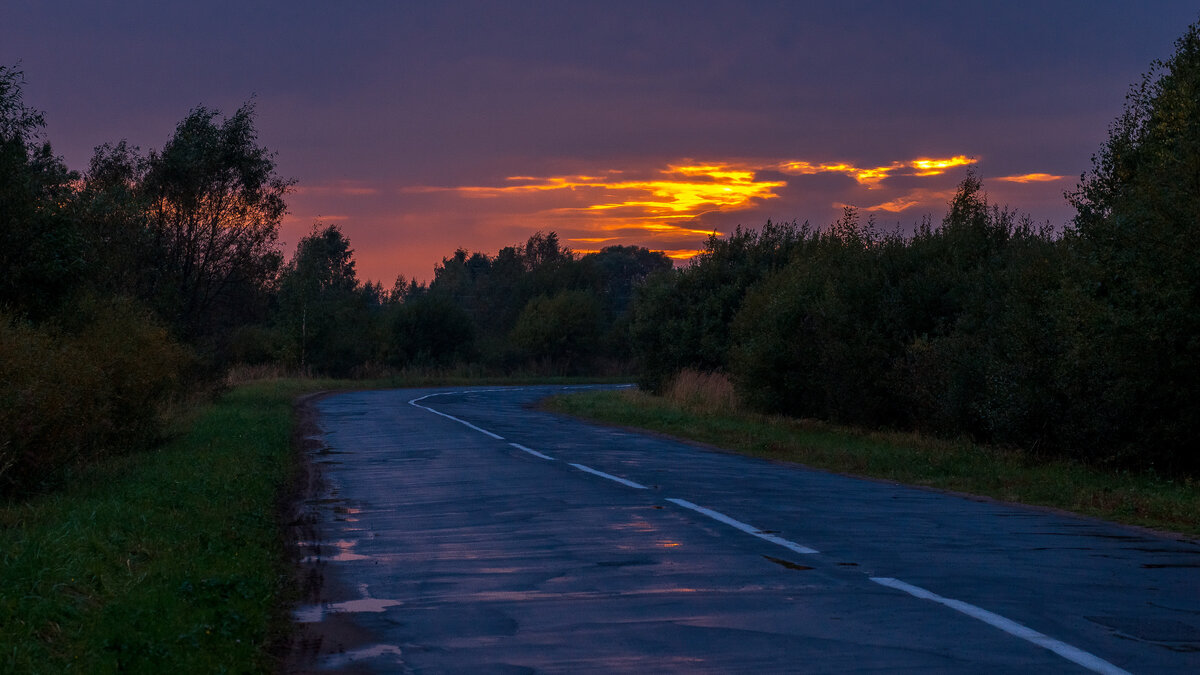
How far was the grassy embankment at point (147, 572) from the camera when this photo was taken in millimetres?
6500

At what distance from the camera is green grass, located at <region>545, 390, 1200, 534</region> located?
1412 cm

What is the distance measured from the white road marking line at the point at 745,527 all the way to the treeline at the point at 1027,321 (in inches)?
319

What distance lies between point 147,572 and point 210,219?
94.7 ft

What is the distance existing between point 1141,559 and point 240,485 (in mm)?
10399

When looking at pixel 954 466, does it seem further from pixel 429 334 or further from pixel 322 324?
pixel 429 334

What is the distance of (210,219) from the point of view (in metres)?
35.8

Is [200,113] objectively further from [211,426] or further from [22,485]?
[22,485]

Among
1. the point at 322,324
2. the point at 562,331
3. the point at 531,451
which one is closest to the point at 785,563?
the point at 531,451

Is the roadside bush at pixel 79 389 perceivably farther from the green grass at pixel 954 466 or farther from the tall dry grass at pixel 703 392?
the tall dry grass at pixel 703 392

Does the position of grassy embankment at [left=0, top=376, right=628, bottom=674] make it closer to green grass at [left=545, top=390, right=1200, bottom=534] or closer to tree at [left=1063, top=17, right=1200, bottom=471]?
green grass at [left=545, top=390, right=1200, bottom=534]

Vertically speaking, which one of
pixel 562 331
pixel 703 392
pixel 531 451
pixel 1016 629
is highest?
pixel 562 331

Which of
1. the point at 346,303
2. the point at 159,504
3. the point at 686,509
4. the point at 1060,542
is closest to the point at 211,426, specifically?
the point at 159,504

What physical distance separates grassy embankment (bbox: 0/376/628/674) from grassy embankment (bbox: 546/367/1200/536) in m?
9.38

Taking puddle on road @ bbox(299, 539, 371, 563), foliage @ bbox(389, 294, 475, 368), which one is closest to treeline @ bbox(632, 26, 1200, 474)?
puddle on road @ bbox(299, 539, 371, 563)
